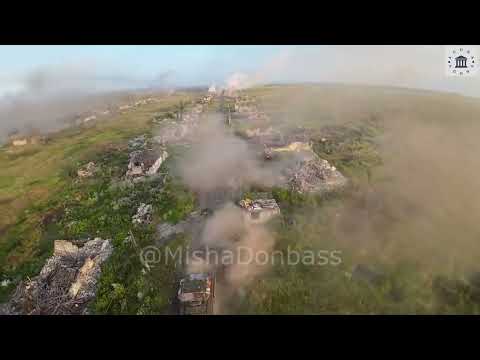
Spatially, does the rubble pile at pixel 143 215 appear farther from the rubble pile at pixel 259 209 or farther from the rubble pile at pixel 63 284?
the rubble pile at pixel 259 209

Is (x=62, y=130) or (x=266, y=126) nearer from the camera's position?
(x=266, y=126)

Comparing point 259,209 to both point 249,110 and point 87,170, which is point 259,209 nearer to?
point 87,170

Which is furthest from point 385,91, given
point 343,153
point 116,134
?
point 116,134

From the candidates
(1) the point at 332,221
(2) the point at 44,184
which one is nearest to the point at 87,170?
(2) the point at 44,184

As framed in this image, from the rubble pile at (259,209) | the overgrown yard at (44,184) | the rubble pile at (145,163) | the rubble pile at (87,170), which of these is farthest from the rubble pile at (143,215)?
the rubble pile at (87,170)

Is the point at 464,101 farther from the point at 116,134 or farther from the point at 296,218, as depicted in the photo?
the point at 116,134

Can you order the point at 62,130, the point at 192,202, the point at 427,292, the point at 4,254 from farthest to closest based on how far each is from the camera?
the point at 62,130 → the point at 192,202 → the point at 4,254 → the point at 427,292

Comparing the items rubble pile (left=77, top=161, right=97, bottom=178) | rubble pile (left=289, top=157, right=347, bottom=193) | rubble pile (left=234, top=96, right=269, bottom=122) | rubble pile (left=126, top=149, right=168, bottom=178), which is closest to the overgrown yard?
rubble pile (left=77, top=161, right=97, bottom=178)

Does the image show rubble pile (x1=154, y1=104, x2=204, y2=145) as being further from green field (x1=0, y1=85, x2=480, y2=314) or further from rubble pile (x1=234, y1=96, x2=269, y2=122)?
rubble pile (x1=234, y1=96, x2=269, y2=122)
